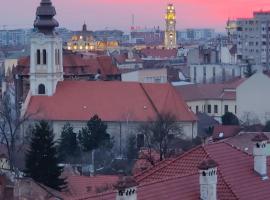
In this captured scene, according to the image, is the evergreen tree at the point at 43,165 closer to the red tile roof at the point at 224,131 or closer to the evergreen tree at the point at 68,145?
the evergreen tree at the point at 68,145

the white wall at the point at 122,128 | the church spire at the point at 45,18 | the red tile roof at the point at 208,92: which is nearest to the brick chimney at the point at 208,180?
the white wall at the point at 122,128

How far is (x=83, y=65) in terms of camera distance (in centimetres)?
7844

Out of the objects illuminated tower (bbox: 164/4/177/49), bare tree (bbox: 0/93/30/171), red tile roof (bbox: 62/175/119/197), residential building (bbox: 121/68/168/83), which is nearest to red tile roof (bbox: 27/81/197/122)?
bare tree (bbox: 0/93/30/171)

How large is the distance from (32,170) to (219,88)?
45.2 m

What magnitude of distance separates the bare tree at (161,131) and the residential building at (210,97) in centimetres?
1792

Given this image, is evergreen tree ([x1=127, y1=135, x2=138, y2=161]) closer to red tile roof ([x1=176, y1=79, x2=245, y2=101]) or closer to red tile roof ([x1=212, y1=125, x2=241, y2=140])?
red tile roof ([x1=212, y1=125, x2=241, y2=140])

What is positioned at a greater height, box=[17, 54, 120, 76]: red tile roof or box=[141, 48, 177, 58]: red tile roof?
box=[17, 54, 120, 76]: red tile roof

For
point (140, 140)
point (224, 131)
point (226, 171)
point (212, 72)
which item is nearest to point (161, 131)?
point (224, 131)

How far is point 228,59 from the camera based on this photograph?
111688 millimetres

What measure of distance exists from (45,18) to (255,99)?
54.5 ft

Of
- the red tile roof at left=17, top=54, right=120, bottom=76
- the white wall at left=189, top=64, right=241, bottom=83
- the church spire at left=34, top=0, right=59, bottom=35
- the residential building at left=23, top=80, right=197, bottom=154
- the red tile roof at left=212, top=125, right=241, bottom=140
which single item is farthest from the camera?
the white wall at left=189, top=64, right=241, bottom=83

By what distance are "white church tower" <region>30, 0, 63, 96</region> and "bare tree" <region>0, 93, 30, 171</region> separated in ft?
8.00

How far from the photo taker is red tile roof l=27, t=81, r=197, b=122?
58.1m

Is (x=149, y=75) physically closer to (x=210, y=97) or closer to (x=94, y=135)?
(x=210, y=97)
